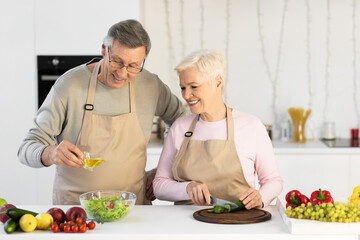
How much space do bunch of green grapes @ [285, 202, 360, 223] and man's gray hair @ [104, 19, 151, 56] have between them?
970 mm

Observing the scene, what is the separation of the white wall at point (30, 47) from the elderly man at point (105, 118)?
1508mm

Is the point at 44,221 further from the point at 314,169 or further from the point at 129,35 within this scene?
the point at 314,169

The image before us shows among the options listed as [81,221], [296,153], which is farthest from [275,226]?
[296,153]

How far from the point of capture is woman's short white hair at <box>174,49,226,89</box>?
2639 mm

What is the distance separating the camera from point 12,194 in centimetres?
442

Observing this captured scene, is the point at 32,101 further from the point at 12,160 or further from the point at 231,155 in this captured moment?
the point at 231,155

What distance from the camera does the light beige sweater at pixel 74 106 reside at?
8.73 ft

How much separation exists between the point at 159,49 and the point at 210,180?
8.33ft

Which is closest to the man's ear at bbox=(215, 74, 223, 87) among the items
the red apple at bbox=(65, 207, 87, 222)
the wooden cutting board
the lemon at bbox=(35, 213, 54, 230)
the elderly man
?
the elderly man

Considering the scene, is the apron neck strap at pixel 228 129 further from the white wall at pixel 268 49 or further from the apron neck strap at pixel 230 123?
the white wall at pixel 268 49

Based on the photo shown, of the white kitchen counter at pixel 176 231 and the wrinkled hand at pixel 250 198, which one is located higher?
the wrinkled hand at pixel 250 198

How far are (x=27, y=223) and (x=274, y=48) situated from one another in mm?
3265

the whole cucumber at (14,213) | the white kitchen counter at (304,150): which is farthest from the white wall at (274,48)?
the whole cucumber at (14,213)

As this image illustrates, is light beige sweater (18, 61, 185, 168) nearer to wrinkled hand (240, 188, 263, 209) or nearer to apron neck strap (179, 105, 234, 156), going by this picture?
apron neck strap (179, 105, 234, 156)
